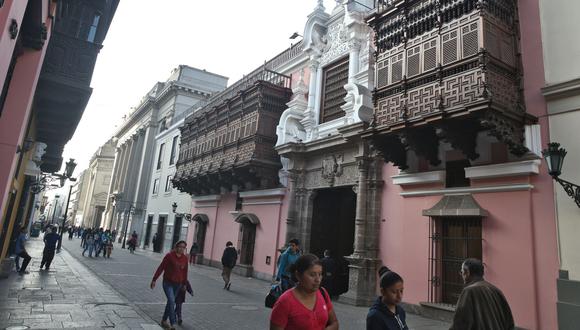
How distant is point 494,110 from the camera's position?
816 centimetres

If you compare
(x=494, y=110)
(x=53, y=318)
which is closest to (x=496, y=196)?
(x=494, y=110)

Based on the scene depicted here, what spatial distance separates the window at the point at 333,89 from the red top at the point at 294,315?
1281 cm

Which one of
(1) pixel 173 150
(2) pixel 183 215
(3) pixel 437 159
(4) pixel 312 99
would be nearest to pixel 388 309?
(3) pixel 437 159

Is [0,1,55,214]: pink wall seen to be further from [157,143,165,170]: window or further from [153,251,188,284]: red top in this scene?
[157,143,165,170]: window

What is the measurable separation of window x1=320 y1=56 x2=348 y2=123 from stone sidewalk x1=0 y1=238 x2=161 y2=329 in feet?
32.7

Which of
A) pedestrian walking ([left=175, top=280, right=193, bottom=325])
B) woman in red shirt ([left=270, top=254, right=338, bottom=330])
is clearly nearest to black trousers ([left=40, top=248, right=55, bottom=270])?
pedestrian walking ([left=175, top=280, right=193, bottom=325])

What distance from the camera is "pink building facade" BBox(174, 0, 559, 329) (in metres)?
8.54

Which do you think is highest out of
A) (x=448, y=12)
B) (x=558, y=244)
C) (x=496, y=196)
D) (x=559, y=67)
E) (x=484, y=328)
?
(x=448, y=12)

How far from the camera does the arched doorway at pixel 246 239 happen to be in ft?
60.6

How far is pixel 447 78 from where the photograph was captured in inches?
364

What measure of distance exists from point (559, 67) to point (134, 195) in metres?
39.8

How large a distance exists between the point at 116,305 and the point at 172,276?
2665 millimetres

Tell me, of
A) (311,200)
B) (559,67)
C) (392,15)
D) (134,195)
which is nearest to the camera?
(559,67)

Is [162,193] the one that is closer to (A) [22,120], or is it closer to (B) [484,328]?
(A) [22,120]
